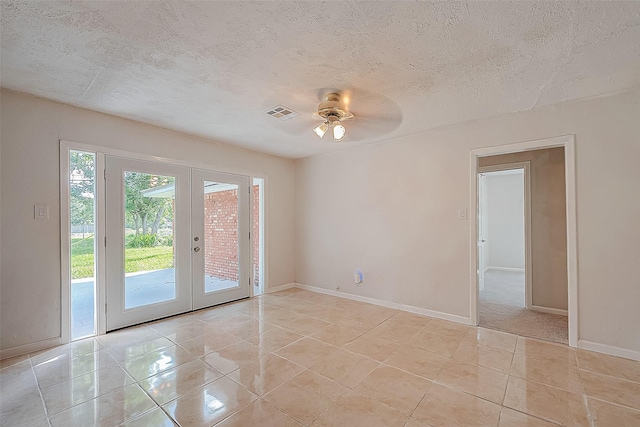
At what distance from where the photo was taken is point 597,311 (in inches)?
107

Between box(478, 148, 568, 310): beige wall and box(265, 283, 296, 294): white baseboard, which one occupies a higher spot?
box(478, 148, 568, 310): beige wall

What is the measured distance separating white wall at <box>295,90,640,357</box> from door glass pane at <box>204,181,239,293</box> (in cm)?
136

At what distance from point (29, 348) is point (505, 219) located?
943 centimetres

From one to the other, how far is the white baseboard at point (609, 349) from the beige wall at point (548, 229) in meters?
1.29

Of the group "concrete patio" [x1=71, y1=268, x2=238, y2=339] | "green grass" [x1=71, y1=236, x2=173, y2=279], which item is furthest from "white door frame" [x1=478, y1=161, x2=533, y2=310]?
"green grass" [x1=71, y1=236, x2=173, y2=279]

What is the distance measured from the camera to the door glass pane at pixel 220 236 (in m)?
4.17

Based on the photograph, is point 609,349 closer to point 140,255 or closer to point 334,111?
point 334,111

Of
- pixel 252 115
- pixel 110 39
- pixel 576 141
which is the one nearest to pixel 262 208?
pixel 252 115

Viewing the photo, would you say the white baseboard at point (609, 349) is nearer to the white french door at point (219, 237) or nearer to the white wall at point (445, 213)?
the white wall at point (445, 213)

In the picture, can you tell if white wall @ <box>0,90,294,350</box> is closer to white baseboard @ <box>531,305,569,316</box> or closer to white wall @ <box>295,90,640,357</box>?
white wall @ <box>295,90,640,357</box>

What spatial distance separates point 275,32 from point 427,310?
3641mm

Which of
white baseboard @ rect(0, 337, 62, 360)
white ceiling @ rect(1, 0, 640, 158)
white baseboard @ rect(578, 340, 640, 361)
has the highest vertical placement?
white ceiling @ rect(1, 0, 640, 158)

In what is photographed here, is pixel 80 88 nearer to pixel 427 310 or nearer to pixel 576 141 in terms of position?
pixel 427 310

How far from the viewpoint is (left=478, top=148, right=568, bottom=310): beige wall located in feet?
12.8
